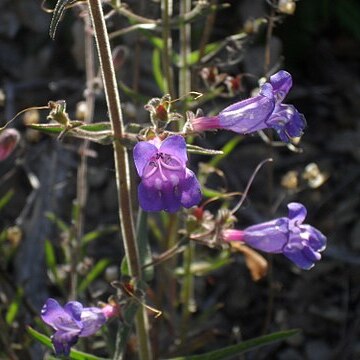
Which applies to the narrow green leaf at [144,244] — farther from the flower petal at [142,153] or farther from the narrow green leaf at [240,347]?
the flower petal at [142,153]

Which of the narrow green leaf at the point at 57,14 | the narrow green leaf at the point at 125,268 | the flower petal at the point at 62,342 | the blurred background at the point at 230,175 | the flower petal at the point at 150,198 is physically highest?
the narrow green leaf at the point at 57,14

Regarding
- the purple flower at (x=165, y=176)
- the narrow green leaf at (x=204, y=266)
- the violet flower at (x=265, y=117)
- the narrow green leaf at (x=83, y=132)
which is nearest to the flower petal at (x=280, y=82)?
the violet flower at (x=265, y=117)

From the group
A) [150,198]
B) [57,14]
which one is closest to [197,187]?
[150,198]

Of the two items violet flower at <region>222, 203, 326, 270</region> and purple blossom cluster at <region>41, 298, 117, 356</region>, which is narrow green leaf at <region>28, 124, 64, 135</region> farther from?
violet flower at <region>222, 203, 326, 270</region>

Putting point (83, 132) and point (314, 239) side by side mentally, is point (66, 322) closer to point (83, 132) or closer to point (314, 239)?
point (83, 132)

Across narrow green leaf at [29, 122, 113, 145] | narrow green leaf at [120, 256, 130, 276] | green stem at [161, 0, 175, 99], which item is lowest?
narrow green leaf at [120, 256, 130, 276]

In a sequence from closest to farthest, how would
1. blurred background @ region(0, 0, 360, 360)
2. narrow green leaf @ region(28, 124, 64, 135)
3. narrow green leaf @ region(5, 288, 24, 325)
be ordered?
narrow green leaf @ region(28, 124, 64, 135), narrow green leaf @ region(5, 288, 24, 325), blurred background @ region(0, 0, 360, 360)

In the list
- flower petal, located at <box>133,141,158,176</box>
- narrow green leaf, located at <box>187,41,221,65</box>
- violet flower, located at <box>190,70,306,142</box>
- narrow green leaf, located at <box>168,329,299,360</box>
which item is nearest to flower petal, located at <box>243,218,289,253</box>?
narrow green leaf, located at <box>168,329,299,360</box>
